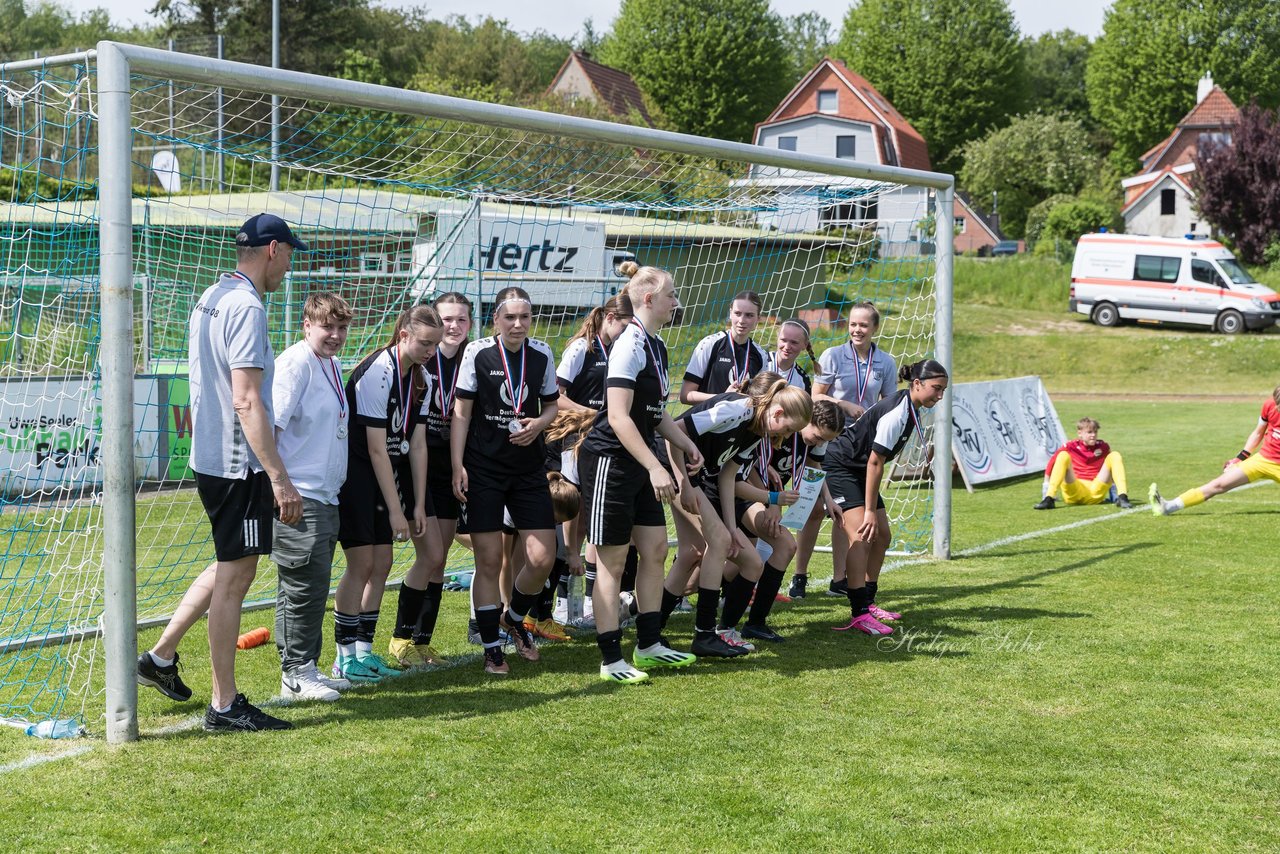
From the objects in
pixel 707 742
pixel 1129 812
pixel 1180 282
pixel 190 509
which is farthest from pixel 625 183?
pixel 1180 282

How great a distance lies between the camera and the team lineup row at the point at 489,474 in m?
5.07

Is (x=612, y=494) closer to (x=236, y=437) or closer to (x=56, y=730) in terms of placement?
(x=236, y=437)

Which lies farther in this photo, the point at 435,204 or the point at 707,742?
the point at 435,204

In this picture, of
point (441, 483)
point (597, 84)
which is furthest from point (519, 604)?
point (597, 84)

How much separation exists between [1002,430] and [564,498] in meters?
9.08

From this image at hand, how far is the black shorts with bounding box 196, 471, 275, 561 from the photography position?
5.02 metres

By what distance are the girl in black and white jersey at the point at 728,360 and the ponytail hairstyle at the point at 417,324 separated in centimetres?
A: 184

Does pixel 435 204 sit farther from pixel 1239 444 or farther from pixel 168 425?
pixel 1239 444

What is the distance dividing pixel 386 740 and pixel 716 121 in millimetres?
64823

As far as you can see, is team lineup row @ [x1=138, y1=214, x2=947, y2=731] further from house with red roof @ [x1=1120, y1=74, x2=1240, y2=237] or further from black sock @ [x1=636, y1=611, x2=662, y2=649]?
house with red roof @ [x1=1120, y1=74, x2=1240, y2=237]

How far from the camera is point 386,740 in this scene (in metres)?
5.09

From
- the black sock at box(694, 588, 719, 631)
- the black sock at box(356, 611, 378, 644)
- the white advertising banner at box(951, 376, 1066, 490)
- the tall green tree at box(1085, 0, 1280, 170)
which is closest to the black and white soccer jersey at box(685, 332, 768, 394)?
the black sock at box(694, 588, 719, 631)

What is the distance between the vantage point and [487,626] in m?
6.23

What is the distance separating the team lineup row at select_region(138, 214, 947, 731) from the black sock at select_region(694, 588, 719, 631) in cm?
1
